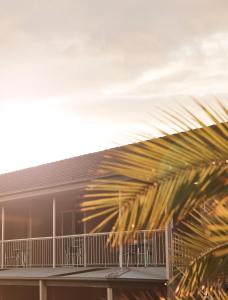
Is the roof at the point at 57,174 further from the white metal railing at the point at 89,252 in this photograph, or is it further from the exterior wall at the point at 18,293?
the exterior wall at the point at 18,293

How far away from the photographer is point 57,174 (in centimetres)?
1841

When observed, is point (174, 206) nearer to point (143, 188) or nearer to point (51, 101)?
point (143, 188)

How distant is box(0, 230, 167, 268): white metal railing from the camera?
15.7 meters

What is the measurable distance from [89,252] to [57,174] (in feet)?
10.7

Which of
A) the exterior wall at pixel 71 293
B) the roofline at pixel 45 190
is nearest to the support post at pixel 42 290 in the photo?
the roofline at pixel 45 190

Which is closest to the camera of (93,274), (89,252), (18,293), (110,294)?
(110,294)

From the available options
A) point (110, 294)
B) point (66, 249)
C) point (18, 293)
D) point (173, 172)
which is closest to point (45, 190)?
point (66, 249)

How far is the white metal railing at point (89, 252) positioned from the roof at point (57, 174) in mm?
1691

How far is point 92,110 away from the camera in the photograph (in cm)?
3200

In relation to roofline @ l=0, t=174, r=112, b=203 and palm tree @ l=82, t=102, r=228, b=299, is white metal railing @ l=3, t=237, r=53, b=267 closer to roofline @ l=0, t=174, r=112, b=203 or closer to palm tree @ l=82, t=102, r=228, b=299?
roofline @ l=0, t=174, r=112, b=203

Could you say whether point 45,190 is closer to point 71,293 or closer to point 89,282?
point 89,282

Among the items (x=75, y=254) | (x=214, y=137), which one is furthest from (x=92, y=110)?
(x=214, y=137)

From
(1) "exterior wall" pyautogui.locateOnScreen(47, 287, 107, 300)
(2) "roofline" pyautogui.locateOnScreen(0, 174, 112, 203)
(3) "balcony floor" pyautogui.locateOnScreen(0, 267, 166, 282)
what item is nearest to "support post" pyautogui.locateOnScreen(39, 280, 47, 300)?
(3) "balcony floor" pyautogui.locateOnScreen(0, 267, 166, 282)

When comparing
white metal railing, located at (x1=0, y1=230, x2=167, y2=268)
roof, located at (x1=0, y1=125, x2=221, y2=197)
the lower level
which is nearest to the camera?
the lower level
